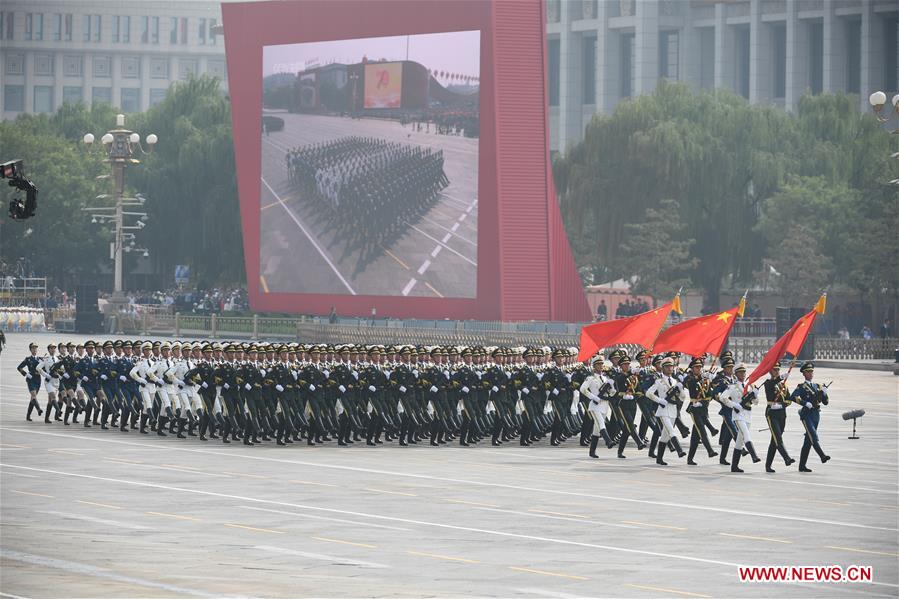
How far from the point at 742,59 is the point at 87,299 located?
1925 inches

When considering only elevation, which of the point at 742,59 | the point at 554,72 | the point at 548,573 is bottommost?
the point at 548,573

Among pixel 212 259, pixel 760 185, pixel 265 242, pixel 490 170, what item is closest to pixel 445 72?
pixel 490 170

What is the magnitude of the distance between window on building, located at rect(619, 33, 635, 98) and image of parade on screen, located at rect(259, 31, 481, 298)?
45.0 metres

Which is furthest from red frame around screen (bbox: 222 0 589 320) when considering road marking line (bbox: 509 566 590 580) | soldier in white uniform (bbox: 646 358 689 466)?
road marking line (bbox: 509 566 590 580)

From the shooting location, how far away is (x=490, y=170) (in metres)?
58.8

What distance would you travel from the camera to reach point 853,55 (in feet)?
312

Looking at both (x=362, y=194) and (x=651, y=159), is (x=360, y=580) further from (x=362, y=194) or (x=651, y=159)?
(x=651, y=159)

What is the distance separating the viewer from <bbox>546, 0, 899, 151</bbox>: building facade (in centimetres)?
9303

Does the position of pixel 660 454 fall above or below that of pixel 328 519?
above

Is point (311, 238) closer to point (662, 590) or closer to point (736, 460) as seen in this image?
point (736, 460)

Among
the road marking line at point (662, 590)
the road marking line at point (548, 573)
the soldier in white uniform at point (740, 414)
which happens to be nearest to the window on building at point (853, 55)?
the soldier in white uniform at point (740, 414)

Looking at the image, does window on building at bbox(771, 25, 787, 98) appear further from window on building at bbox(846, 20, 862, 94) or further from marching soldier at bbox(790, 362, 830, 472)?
marching soldier at bbox(790, 362, 830, 472)

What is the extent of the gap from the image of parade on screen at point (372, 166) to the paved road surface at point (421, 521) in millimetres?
33030

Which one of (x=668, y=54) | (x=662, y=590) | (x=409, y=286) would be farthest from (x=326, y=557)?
(x=668, y=54)
